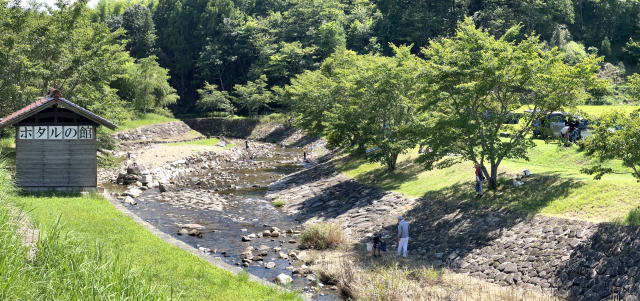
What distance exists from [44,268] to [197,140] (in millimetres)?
57350

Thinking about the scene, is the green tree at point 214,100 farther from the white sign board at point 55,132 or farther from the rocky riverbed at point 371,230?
the white sign board at point 55,132

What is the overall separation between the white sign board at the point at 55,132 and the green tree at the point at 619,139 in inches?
867

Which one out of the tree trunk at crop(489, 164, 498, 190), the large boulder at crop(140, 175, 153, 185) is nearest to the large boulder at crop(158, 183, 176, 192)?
the large boulder at crop(140, 175, 153, 185)

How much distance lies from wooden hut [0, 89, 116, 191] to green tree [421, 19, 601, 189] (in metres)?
15.8

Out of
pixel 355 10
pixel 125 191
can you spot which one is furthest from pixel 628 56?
pixel 125 191

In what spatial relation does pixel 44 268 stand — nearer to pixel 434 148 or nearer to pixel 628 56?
pixel 434 148

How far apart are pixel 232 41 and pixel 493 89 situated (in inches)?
3342

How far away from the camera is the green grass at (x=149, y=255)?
12430 mm

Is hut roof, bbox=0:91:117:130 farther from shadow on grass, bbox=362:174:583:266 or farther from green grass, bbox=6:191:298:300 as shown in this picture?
shadow on grass, bbox=362:174:583:266

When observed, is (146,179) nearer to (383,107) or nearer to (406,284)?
(383,107)

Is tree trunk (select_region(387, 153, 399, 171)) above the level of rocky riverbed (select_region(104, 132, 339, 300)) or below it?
above

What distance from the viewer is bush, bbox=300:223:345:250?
21.3 m

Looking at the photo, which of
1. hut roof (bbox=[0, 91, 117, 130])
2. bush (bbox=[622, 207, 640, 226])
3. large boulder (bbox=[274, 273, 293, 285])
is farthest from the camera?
hut roof (bbox=[0, 91, 117, 130])

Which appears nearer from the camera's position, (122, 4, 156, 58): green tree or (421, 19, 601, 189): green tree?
(421, 19, 601, 189): green tree
